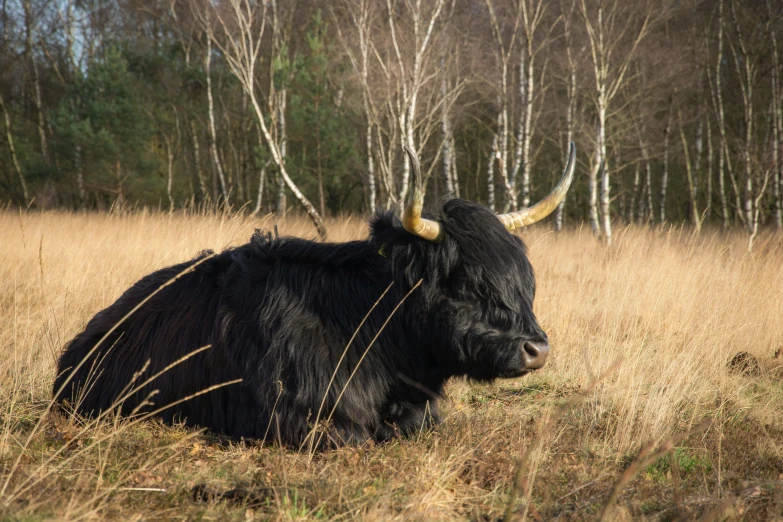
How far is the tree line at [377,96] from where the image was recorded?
16078mm

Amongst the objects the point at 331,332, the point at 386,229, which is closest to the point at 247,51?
the point at 386,229

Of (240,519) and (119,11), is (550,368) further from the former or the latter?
(119,11)

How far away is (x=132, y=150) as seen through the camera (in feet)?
69.9

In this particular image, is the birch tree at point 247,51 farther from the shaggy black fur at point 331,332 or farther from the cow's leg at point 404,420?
the cow's leg at point 404,420

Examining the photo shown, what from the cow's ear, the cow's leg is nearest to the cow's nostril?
the cow's leg

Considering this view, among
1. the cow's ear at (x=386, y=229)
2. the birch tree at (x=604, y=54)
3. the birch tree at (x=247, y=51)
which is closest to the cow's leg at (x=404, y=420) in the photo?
the cow's ear at (x=386, y=229)

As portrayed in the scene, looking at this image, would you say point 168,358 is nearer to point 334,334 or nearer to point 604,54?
point 334,334

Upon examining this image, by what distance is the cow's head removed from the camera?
333 cm

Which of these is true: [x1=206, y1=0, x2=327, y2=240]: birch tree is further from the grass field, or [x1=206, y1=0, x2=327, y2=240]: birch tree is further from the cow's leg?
the cow's leg

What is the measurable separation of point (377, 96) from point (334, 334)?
553 inches

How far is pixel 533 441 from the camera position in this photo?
3.45 metres

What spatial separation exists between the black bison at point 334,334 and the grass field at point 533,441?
0.61ft

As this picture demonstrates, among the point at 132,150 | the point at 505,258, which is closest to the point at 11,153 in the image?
the point at 132,150

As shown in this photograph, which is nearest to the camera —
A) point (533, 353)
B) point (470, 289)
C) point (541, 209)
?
point (533, 353)
